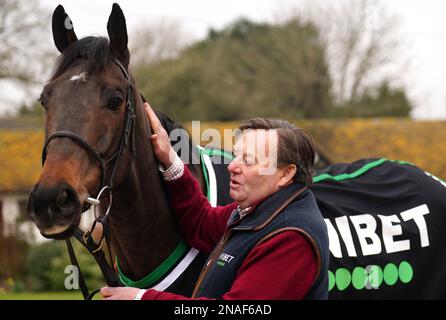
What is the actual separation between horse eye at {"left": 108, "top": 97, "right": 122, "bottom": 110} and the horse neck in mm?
243

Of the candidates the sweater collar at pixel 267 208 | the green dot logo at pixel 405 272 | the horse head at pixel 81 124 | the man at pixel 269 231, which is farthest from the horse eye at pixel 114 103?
the green dot logo at pixel 405 272

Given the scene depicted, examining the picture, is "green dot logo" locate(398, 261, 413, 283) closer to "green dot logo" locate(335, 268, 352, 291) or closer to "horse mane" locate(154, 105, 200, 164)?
"green dot logo" locate(335, 268, 352, 291)

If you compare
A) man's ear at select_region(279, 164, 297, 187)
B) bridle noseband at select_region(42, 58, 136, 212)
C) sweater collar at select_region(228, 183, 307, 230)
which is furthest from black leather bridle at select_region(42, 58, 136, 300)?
man's ear at select_region(279, 164, 297, 187)

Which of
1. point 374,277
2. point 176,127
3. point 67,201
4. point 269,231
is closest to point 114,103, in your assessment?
point 67,201

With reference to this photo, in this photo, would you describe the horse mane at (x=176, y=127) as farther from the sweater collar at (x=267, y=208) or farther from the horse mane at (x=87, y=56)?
the sweater collar at (x=267, y=208)

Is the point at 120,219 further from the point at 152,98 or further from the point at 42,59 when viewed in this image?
the point at 152,98

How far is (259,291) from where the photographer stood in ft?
7.06

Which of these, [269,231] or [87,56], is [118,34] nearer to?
[87,56]

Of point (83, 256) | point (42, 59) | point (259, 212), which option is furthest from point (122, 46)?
point (42, 59)

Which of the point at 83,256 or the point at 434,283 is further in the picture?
the point at 83,256

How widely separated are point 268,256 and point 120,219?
3.30ft

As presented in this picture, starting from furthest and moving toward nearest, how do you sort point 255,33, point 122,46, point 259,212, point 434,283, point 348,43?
point 255,33, point 348,43, point 434,283, point 122,46, point 259,212

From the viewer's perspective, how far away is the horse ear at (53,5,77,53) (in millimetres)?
2756

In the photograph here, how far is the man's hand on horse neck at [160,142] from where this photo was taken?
2.97 metres
